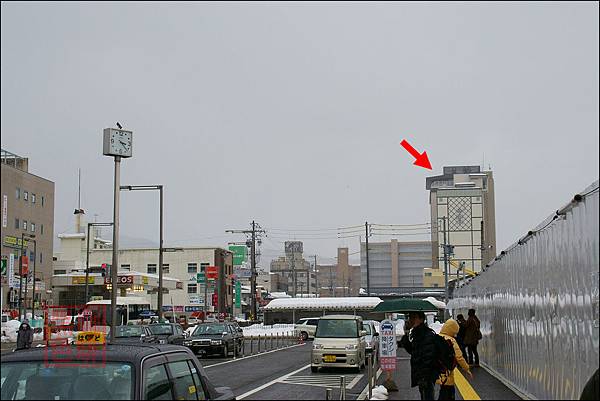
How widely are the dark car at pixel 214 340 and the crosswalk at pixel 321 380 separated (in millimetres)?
10720

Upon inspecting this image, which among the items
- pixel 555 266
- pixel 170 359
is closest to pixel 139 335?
pixel 555 266

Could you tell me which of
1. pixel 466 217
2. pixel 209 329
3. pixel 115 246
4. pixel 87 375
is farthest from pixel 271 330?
pixel 87 375

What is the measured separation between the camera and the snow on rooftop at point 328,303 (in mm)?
74438

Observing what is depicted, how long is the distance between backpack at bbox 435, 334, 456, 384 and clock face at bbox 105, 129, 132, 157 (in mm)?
12040

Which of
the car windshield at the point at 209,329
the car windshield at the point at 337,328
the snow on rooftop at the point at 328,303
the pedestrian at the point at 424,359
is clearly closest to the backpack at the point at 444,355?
the pedestrian at the point at 424,359

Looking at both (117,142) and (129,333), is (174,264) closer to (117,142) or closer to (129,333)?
(129,333)

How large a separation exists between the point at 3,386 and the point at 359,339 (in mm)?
20521

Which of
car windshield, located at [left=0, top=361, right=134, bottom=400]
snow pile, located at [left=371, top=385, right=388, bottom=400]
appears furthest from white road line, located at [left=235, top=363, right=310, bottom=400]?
car windshield, located at [left=0, top=361, right=134, bottom=400]

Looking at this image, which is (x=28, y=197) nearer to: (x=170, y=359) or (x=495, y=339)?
(x=495, y=339)

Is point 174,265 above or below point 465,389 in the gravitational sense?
above

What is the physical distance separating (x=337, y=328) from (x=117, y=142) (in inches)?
416

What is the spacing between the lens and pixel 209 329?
35500 millimetres

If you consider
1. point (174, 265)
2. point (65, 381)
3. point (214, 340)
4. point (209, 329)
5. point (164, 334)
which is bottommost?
point (214, 340)

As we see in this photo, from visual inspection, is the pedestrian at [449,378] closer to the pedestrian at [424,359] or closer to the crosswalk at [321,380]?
the pedestrian at [424,359]
